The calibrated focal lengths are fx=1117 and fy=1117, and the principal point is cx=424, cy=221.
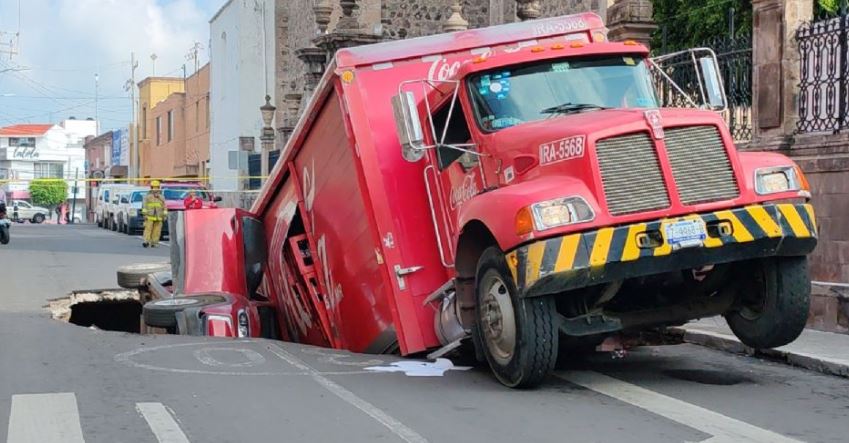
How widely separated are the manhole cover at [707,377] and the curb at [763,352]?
0.43 metres

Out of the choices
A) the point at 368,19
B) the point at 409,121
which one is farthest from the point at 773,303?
the point at 368,19

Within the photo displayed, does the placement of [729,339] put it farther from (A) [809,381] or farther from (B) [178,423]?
(B) [178,423]

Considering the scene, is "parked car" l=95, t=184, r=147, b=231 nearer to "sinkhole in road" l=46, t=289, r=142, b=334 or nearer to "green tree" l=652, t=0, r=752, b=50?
"green tree" l=652, t=0, r=752, b=50

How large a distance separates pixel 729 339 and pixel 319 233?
393 centimetres

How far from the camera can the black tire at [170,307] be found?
1105 centimetres

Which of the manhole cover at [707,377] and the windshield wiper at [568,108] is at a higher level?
the windshield wiper at [568,108]

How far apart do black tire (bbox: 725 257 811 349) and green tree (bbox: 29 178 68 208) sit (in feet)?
339

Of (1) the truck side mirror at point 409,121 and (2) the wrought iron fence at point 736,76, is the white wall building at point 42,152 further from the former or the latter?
(1) the truck side mirror at point 409,121

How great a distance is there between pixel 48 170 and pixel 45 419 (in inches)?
4652

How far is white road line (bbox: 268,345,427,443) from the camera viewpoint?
6.54m

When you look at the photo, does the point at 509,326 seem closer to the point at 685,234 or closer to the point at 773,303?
the point at 685,234

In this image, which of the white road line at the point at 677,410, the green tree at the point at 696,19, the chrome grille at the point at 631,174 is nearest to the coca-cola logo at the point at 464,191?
the chrome grille at the point at 631,174

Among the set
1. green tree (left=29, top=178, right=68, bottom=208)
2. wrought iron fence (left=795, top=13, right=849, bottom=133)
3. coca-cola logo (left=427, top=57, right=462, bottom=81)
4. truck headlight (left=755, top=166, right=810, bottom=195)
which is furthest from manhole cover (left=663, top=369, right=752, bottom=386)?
green tree (left=29, top=178, right=68, bottom=208)

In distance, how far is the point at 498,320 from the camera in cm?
791
